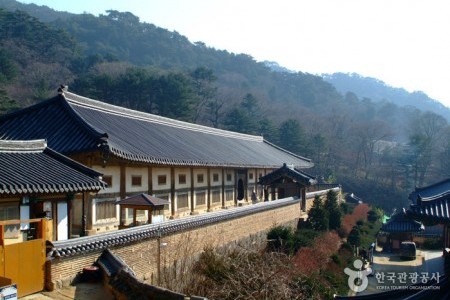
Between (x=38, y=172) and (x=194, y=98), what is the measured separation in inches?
1895

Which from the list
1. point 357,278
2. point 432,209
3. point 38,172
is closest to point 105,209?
point 38,172

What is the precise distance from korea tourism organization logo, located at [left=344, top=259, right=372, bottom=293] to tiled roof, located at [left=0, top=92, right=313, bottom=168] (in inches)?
355

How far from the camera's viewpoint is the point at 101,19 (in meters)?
120

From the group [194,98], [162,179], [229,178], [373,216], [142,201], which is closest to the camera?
[142,201]

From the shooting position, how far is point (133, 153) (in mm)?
17859

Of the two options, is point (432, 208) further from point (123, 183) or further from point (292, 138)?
point (292, 138)

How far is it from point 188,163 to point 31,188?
445 inches

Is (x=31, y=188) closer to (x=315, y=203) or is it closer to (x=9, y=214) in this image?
(x=9, y=214)

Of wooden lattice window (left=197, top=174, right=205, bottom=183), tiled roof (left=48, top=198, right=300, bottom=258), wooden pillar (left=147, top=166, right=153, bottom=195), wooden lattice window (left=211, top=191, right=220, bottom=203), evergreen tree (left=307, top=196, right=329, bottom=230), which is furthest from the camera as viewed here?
evergreen tree (left=307, top=196, right=329, bottom=230)

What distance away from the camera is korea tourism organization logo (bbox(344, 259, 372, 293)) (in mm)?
21706

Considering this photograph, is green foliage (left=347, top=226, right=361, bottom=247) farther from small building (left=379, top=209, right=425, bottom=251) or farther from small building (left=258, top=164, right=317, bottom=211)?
small building (left=258, top=164, right=317, bottom=211)

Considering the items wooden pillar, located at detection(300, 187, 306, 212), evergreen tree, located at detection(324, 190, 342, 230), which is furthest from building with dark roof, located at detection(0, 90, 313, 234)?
evergreen tree, located at detection(324, 190, 342, 230)

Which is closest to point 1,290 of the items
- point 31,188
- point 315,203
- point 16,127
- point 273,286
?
point 31,188

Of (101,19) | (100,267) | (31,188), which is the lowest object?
(100,267)
